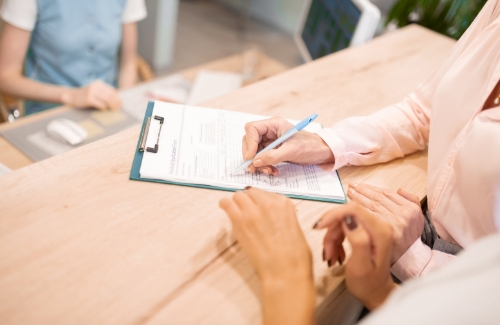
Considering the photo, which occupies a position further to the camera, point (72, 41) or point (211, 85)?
point (211, 85)

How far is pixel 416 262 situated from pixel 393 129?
1.11 ft

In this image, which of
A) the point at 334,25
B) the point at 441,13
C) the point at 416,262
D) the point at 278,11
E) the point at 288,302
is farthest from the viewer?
the point at 278,11

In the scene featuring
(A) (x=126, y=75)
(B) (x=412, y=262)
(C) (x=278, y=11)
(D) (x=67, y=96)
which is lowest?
(C) (x=278, y=11)

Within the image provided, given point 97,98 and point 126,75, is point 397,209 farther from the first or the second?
point 126,75

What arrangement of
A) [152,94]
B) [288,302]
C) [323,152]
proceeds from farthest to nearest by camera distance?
[152,94], [323,152], [288,302]

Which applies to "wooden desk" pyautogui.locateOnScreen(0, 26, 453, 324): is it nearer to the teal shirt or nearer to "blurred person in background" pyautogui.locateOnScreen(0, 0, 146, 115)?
"blurred person in background" pyautogui.locateOnScreen(0, 0, 146, 115)

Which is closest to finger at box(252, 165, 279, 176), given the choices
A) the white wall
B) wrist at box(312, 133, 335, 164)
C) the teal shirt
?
wrist at box(312, 133, 335, 164)

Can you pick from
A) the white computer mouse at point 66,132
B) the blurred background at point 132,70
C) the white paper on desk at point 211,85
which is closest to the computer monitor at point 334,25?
the blurred background at point 132,70

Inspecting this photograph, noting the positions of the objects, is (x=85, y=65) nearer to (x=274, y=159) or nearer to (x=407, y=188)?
(x=274, y=159)

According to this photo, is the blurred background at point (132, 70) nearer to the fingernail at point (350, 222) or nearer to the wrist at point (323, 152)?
the wrist at point (323, 152)

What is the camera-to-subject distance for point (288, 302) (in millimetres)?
516

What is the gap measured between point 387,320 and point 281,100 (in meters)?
0.75

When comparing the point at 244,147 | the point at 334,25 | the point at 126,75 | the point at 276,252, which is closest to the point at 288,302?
the point at 276,252

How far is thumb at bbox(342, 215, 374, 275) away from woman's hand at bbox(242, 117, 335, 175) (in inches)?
9.1
